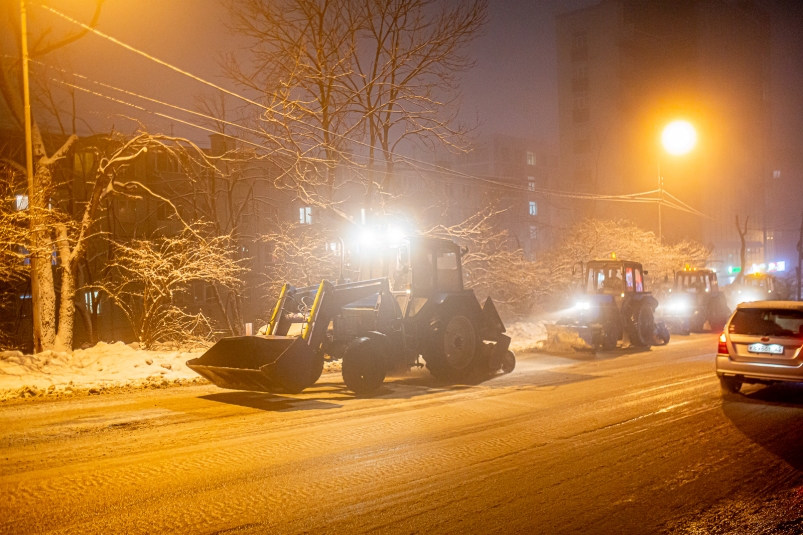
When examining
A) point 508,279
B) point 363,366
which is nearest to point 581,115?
point 508,279

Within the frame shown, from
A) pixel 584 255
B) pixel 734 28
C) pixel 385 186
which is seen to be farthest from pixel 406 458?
pixel 734 28

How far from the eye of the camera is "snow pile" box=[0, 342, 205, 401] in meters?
12.2

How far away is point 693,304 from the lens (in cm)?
2759

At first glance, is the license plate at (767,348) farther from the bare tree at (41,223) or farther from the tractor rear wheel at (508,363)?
the bare tree at (41,223)

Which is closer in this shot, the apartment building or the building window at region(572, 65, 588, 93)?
the apartment building

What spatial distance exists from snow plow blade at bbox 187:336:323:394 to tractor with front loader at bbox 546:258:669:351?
1056 cm

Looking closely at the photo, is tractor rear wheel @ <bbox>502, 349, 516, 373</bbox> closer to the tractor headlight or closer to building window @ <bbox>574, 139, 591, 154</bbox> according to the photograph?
the tractor headlight

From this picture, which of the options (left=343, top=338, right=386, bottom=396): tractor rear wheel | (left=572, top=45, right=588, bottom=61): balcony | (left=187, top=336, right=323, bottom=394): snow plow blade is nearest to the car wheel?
(left=343, top=338, right=386, bottom=396): tractor rear wheel

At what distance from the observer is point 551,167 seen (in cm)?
7438

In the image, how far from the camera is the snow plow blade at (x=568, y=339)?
1928 cm

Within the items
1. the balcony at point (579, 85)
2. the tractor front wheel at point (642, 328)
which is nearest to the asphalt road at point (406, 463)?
the tractor front wheel at point (642, 328)

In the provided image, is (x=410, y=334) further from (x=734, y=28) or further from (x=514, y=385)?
(x=734, y=28)

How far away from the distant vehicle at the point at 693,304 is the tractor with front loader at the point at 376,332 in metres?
14.8

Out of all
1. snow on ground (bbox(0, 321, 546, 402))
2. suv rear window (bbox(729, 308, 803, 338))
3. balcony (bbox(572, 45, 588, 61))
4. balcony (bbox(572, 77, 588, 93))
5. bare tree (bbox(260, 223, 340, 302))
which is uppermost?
balcony (bbox(572, 45, 588, 61))
